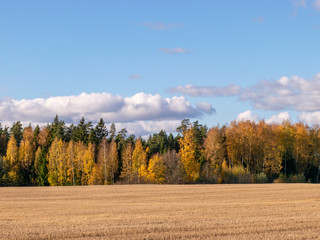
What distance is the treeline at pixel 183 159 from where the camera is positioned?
302 feet

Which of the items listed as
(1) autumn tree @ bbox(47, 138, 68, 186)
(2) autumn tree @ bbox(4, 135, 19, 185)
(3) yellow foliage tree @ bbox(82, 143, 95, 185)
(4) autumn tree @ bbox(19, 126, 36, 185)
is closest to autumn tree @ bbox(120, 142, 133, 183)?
(3) yellow foliage tree @ bbox(82, 143, 95, 185)

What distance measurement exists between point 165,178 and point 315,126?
45451 mm

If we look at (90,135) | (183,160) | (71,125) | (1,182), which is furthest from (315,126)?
(1,182)

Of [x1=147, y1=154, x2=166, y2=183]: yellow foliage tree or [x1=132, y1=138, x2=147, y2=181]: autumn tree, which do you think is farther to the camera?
[x1=132, y1=138, x2=147, y2=181]: autumn tree

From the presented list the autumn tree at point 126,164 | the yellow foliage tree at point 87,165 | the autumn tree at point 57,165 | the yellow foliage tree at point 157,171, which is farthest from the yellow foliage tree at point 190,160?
the autumn tree at point 57,165

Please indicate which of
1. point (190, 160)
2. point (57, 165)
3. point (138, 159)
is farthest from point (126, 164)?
point (57, 165)

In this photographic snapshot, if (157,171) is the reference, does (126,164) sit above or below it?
above

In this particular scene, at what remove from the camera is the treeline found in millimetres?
92188

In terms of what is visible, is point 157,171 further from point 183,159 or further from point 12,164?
point 12,164

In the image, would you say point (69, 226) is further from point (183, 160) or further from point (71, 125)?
point (71, 125)

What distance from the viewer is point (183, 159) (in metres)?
93.3

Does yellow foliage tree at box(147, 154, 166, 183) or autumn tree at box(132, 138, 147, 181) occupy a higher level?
autumn tree at box(132, 138, 147, 181)

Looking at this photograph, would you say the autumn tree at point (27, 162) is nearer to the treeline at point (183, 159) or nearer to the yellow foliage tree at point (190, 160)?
the treeline at point (183, 159)

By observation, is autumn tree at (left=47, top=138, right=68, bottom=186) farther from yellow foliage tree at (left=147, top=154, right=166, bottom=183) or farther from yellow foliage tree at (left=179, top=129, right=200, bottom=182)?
yellow foliage tree at (left=179, top=129, right=200, bottom=182)
